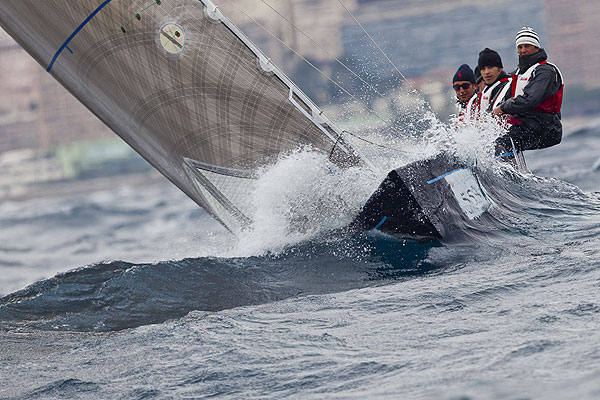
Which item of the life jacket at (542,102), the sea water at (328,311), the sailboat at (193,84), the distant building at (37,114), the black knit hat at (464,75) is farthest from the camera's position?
the distant building at (37,114)

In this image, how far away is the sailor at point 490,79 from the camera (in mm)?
5496

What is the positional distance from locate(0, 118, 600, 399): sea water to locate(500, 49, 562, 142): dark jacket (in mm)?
369

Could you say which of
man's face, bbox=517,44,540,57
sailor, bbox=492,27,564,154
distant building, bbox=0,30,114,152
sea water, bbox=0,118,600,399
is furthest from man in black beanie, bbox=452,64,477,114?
distant building, bbox=0,30,114,152

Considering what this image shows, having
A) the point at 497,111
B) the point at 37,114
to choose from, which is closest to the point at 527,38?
the point at 497,111

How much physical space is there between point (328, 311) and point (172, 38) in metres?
1.91

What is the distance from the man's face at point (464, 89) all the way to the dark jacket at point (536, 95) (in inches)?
21.1

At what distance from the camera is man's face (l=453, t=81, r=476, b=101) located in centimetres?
584

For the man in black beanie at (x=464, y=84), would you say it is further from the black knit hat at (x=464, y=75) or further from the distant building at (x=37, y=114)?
the distant building at (x=37, y=114)

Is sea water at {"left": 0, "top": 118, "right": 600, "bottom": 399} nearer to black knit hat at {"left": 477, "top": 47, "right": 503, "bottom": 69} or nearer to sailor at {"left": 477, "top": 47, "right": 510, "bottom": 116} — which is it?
sailor at {"left": 477, "top": 47, "right": 510, "bottom": 116}

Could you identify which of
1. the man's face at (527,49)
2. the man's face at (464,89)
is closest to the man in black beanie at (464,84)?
the man's face at (464,89)

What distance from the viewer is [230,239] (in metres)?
5.21

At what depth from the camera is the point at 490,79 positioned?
5562 mm

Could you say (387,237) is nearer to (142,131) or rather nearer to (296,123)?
(296,123)

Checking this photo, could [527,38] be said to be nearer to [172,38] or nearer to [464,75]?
[464,75]
